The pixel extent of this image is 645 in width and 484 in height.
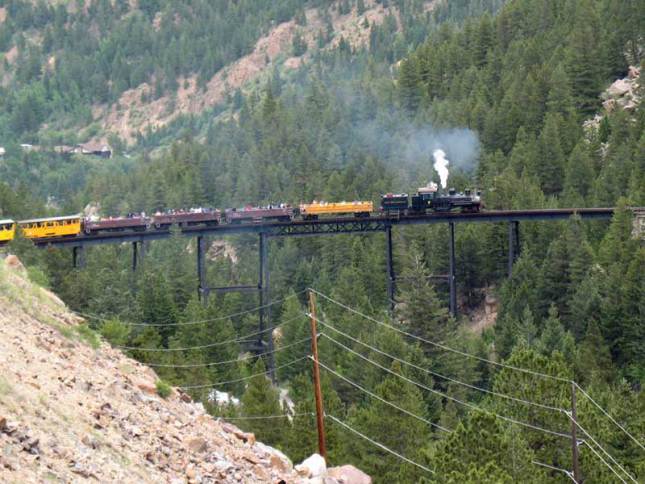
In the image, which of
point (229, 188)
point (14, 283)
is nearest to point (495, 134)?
point (229, 188)

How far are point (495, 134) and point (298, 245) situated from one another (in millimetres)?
22035

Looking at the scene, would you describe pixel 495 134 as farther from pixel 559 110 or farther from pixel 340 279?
pixel 340 279

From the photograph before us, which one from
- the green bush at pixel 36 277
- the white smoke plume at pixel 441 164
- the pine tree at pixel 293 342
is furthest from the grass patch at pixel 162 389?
the white smoke plume at pixel 441 164

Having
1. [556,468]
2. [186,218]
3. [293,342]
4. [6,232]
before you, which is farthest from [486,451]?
[186,218]

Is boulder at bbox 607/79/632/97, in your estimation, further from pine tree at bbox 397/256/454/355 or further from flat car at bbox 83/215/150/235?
flat car at bbox 83/215/150/235

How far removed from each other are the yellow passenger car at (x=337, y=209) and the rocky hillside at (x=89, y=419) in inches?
2224

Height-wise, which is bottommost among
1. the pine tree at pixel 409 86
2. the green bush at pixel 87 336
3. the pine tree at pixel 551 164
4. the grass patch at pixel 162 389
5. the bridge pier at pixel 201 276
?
the bridge pier at pixel 201 276

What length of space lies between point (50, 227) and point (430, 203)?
25.2m

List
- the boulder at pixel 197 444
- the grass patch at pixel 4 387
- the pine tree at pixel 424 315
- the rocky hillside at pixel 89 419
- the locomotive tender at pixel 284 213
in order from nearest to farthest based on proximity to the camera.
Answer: the rocky hillside at pixel 89 419
the grass patch at pixel 4 387
the boulder at pixel 197 444
the pine tree at pixel 424 315
the locomotive tender at pixel 284 213

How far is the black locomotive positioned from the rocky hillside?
56.6m

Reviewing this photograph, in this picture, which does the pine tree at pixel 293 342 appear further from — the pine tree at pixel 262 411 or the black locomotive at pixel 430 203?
the pine tree at pixel 262 411

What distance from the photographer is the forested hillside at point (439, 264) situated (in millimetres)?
51344

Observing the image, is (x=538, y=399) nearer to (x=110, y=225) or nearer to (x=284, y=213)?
(x=284, y=213)

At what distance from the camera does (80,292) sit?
8019 cm
